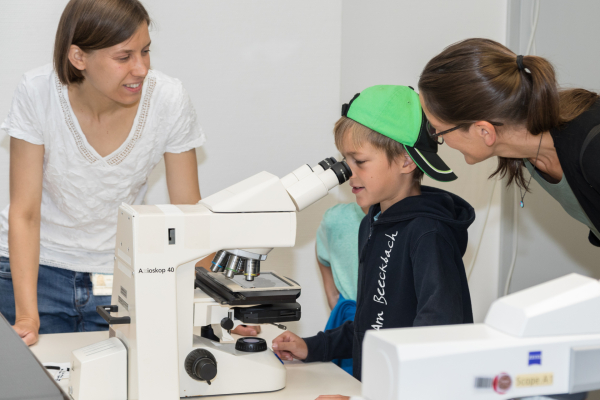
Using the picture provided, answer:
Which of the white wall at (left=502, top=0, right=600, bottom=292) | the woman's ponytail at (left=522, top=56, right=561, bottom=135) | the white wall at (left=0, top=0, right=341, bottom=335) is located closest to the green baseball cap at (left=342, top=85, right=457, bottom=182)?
the woman's ponytail at (left=522, top=56, right=561, bottom=135)

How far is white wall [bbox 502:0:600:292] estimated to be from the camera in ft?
6.60

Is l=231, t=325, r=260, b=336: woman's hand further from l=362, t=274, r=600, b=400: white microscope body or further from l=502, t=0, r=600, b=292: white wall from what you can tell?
l=502, t=0, r=600, b=292: white wall

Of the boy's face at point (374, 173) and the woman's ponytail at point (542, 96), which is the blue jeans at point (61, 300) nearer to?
the boy's face at point (374, 173)

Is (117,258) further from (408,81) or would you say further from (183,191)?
(408,81)

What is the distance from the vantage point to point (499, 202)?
2352 millimetres

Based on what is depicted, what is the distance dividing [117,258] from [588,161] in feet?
3.34

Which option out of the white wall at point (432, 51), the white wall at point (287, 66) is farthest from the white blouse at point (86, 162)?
the white wall at point (432, 51)

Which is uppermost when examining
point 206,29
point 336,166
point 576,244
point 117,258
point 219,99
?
point 206,29

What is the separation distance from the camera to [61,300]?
1.71 meters

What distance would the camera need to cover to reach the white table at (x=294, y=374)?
3.91 ft

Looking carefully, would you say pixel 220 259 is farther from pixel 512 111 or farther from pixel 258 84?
pixel 258 84

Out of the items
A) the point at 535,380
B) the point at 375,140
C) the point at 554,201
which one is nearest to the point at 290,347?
the point at 375,140

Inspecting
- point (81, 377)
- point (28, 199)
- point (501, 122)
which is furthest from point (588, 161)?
point (28, 199)

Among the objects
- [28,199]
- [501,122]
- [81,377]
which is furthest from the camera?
[28,199]
